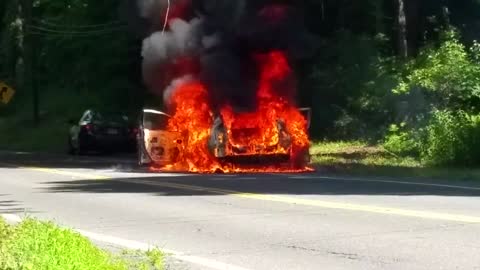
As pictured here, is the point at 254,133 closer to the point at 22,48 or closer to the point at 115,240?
the point at 115,240

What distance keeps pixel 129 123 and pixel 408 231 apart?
19.9 meters

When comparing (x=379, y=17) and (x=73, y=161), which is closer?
(x=73, y=161)

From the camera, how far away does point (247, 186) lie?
16.7 meters

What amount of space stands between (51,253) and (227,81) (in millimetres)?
14656

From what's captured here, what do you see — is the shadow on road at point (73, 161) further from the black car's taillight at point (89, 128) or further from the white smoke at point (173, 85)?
the white smoke at point (173, 85)

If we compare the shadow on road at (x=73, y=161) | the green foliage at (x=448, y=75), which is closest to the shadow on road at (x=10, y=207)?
the shadow on road at (x=73, y=161)

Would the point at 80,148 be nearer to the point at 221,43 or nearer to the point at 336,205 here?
the point at 221,43

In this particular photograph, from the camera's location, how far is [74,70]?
1400 inches

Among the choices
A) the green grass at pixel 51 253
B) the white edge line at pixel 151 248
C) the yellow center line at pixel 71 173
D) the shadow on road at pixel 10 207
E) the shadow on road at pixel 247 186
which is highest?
the yellow center line at pixel 71 173

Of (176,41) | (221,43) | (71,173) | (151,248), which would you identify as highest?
A: (176,41)

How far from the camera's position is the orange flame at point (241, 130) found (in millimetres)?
20531

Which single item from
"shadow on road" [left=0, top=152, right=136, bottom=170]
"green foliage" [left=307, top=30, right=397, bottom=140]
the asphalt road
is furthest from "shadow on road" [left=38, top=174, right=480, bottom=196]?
"green foliage" [left=307, top=30, right=397, bottom=140]

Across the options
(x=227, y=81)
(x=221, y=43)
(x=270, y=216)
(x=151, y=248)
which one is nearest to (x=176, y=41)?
(x=221, y=43)

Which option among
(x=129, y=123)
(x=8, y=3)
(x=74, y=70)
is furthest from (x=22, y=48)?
(x=129, y=123)
